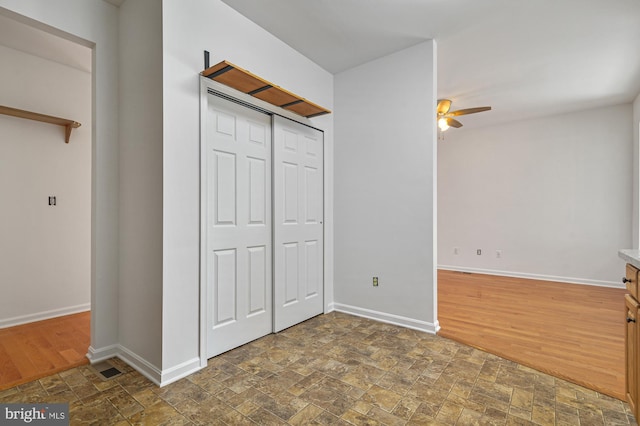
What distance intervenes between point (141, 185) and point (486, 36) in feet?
11.0

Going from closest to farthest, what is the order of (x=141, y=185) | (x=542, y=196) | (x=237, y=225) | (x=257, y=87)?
1. (x=141, y=185)
2. (x=257, y=87)
3. (x=237, y=225)
4. (x=542, y=196)

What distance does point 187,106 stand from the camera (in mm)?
2230

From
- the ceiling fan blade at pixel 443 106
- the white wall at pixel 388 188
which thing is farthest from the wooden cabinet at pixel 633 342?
the ceiling fan blade at pixel 443 106

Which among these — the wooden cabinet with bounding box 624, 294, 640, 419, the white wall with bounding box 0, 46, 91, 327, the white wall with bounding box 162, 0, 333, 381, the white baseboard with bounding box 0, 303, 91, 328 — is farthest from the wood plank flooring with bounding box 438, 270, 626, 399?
the white wall with bounding box 0, 46, 91, 327

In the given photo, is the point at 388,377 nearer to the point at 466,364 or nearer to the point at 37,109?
the point at 466,364

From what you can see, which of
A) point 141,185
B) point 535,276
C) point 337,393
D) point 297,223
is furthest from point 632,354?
point 535,276

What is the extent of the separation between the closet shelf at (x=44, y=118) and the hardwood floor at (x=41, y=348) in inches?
76.8

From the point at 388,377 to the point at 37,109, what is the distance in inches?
167

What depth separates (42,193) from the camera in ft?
10.9

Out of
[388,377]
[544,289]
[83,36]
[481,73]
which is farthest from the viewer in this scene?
[544,289]

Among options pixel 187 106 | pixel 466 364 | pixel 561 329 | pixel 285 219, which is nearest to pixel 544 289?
pixel 561 329

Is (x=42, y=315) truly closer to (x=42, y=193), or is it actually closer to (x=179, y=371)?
(x=42, y=193)

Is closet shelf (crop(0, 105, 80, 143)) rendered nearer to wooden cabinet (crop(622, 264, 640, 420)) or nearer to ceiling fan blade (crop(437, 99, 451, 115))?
ceiling fan blade (crop(437, 99, 451, 115))

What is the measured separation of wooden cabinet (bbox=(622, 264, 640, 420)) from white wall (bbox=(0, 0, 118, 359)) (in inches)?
132
